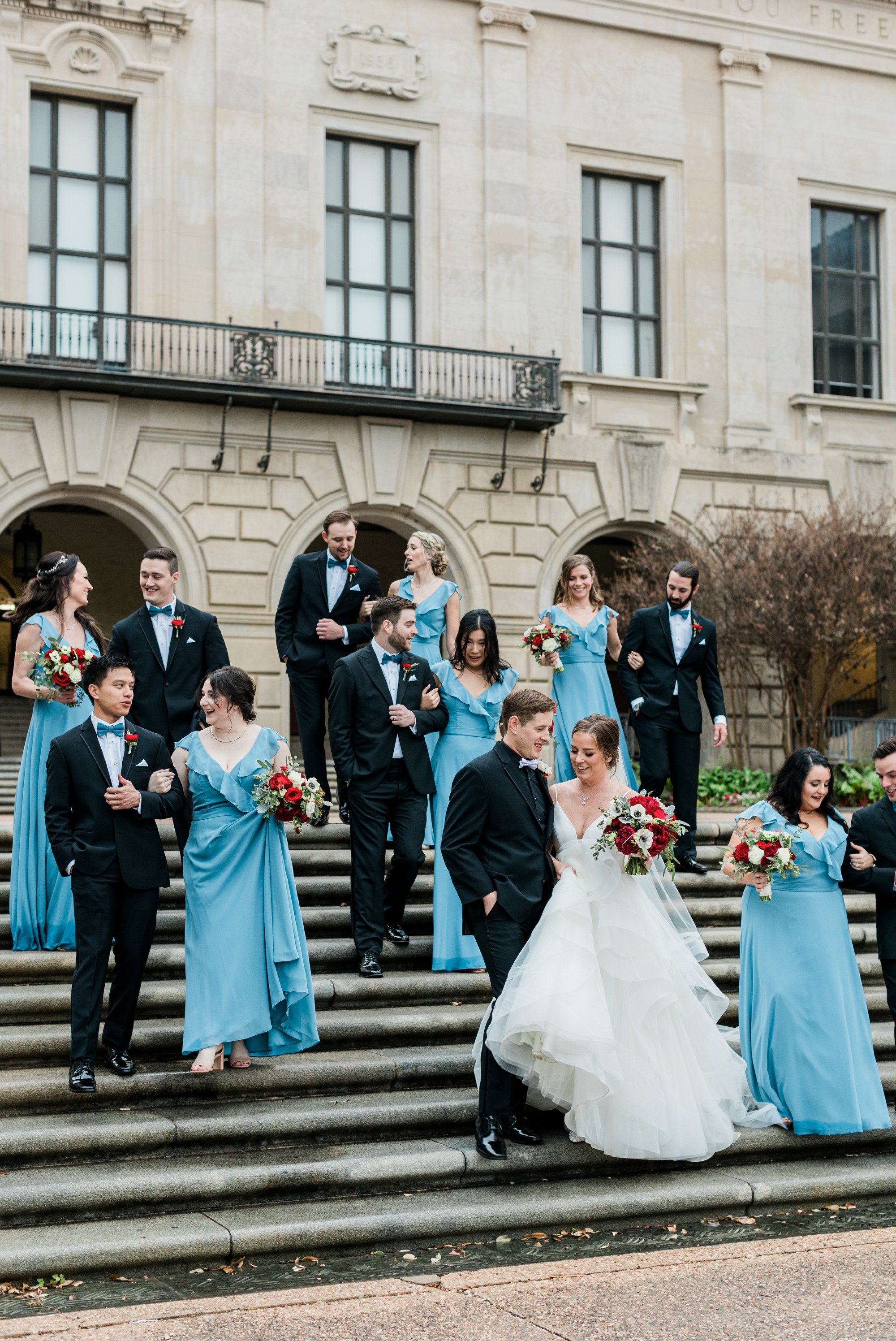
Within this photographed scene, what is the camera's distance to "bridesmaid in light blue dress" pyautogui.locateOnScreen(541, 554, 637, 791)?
10336 millimetres

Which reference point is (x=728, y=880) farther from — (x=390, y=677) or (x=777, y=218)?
(x=777, y=218)

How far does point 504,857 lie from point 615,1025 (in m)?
0.89

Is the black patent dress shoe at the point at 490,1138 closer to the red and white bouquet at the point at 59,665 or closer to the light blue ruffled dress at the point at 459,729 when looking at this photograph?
the light blue ruffled dress at the point at 459,729

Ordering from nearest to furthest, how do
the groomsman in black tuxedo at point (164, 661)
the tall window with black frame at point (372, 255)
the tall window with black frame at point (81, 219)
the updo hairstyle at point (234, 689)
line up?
the updo hairstyle at point (234, 689) → the groomsman in black tuxedo at point (164, 661) → the tall window with black frame at point (81, 219) → the tall window with black frame at point (372, 255)

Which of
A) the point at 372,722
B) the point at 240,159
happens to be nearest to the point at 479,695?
the point at 372,722

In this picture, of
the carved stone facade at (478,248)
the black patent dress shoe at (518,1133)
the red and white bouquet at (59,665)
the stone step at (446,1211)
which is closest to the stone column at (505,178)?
the carved stone facade at (478,248)

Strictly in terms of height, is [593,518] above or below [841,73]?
below

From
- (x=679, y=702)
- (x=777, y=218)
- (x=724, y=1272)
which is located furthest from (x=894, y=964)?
(x=777, y=218)

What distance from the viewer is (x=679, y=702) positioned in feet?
33.7

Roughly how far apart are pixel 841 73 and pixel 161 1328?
2395cm

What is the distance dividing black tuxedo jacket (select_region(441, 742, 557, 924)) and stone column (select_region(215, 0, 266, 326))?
1464 centimetres

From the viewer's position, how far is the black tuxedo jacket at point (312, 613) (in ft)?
32.9

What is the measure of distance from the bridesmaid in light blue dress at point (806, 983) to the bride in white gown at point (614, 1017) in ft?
1.12

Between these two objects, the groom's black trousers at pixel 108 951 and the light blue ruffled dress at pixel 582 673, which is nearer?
the groom's black trousers at pixel 108 951
